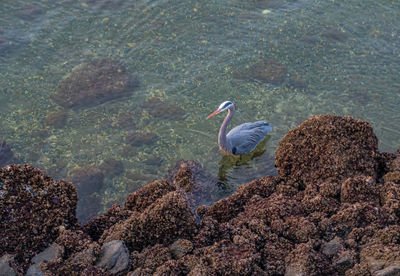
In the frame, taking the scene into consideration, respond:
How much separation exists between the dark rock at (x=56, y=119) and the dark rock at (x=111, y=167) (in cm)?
191

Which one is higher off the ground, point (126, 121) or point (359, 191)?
point (359, 191)

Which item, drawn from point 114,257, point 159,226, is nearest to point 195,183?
point 159,226

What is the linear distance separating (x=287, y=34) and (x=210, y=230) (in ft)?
30.6

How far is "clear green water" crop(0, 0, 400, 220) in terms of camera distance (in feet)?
38.0

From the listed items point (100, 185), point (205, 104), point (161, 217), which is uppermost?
point (161, 217)

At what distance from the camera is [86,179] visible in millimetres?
10703

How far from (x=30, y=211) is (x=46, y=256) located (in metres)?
0.79

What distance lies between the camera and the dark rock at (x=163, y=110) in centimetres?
1240

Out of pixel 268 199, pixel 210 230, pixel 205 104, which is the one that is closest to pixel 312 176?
pixel 268 199

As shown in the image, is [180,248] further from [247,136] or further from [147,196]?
[247,136]

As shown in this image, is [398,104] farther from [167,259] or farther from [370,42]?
[167,259]

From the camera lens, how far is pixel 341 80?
1325 centimetres

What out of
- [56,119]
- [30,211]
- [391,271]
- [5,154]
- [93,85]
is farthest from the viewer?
[93,85]

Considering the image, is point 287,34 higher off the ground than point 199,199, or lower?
higher
